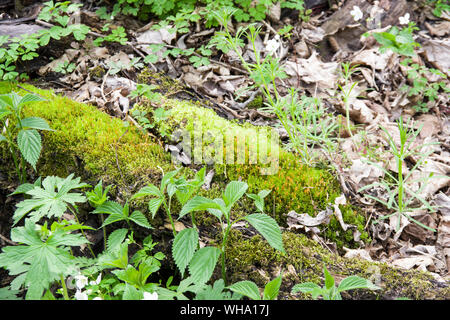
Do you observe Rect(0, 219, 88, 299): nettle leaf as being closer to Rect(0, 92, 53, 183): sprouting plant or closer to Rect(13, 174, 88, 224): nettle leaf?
Rect(13, 174, 88, 224): nettle leaf

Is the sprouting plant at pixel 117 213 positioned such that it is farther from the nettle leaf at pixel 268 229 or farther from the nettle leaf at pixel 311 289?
the nettle leaf at pixel 311 289

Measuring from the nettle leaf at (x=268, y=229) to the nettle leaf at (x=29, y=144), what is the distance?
1494 mm

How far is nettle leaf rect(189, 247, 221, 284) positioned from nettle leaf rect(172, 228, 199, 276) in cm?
4

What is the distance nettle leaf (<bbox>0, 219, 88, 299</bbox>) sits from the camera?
1439 mm

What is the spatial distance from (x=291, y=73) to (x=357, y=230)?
231 centimetres

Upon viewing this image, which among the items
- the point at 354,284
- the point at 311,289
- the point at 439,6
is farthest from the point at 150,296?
the point at 439,6

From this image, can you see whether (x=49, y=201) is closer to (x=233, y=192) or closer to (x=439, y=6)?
(x=233, y=192)

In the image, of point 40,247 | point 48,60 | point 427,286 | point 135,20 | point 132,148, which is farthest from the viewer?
point 135,20

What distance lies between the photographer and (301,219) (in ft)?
7.83

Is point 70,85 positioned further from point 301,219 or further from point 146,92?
point 301,219

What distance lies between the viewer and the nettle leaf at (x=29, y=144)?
2168 mm

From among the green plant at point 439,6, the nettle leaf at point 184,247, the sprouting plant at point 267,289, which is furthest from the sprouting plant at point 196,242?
the green plant at point 439,6

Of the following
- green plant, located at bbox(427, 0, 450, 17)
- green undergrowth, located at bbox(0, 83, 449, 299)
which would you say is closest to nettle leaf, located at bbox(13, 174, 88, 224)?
green undergrowth, located at bbox(0, 83, 449, 299)
